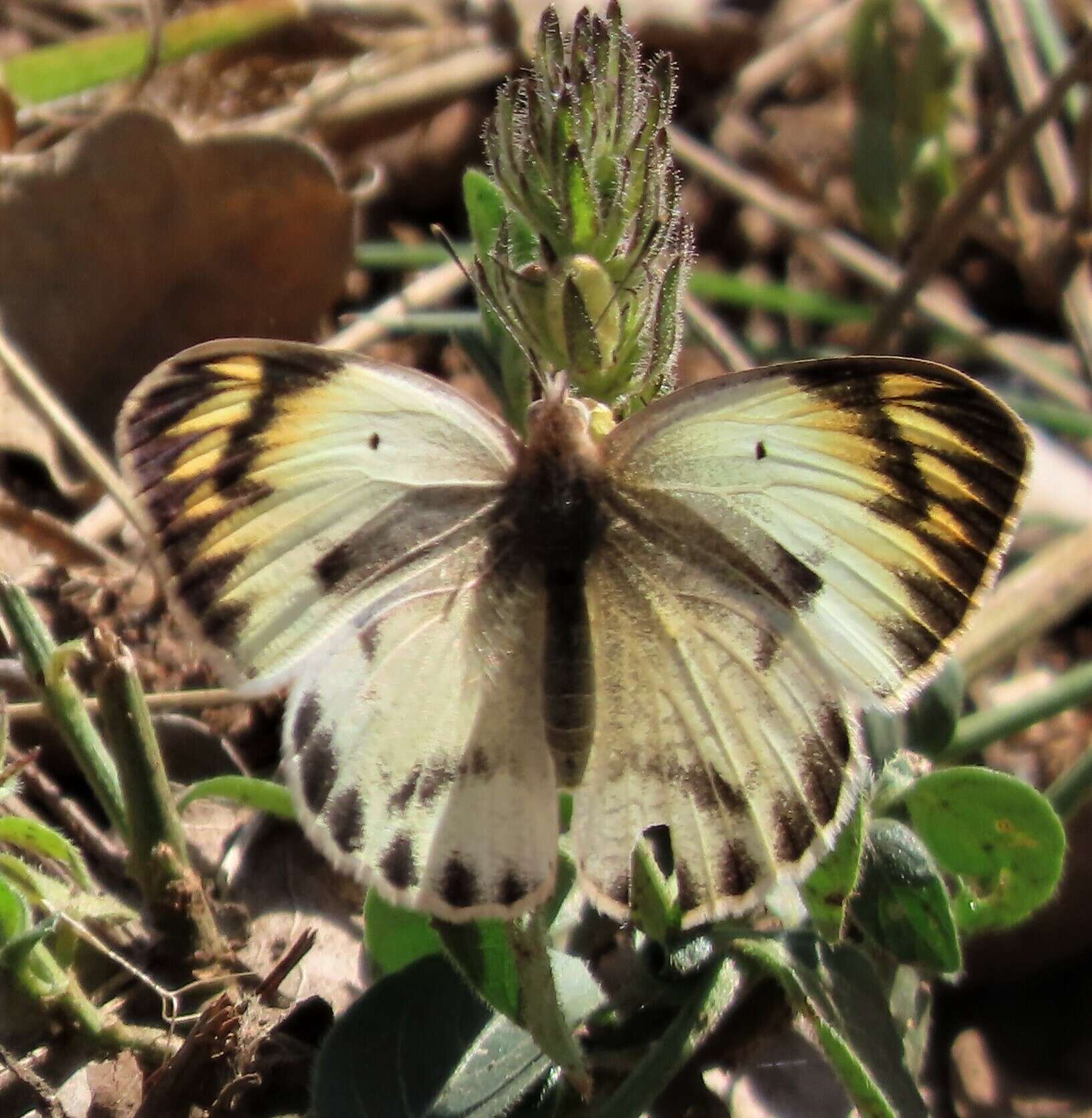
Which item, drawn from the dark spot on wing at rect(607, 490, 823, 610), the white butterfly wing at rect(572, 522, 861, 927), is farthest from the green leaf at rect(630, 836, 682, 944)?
the dark spot on wing at rect(607, 490, 823, 610)

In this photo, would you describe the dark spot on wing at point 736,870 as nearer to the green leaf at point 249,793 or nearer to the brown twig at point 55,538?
the green leaf at point 249,793

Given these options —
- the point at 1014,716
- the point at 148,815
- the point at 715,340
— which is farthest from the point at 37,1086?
the point at 715,340

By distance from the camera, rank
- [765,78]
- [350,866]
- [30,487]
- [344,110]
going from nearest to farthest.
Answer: [350,866]
[30,487]
[344,110]
[765,78]

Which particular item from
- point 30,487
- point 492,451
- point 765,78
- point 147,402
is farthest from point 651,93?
point 765,78

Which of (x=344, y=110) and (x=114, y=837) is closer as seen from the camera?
(x=114, y=837)

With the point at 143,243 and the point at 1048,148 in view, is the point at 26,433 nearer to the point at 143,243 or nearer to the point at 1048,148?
the point at 143,243

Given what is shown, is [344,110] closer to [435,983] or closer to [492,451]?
[492,451]
